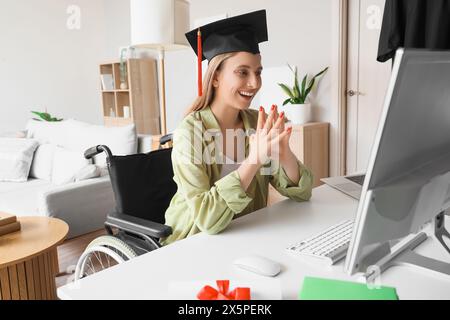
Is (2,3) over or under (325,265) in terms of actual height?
over

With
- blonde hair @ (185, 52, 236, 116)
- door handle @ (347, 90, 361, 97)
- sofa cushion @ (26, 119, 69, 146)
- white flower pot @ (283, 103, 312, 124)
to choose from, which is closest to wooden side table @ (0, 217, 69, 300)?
blonde hair @ (185, 52, 236, 116)

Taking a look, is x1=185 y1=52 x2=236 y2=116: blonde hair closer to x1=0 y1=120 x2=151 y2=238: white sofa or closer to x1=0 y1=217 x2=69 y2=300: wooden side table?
x1=0 y1=217 x2=69 y2=300: wooden side table

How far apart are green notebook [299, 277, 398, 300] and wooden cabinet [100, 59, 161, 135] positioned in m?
4.72

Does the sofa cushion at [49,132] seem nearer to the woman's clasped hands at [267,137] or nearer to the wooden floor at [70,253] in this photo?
the wooden floor at [70,253]

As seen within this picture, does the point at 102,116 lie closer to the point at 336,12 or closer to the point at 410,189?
the point at 336,12

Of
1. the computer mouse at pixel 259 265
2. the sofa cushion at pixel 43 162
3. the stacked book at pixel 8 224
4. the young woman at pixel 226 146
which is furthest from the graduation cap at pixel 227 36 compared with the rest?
the sofa cushion at pixel 43 162

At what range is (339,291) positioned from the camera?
0.74m

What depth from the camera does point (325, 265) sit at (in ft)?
2.95

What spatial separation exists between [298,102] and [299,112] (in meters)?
0.10

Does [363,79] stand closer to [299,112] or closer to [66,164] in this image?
[299,112]

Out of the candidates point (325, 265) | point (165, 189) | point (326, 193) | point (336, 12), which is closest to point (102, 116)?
point (336, 12)

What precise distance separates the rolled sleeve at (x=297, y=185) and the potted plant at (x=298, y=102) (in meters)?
2.20
